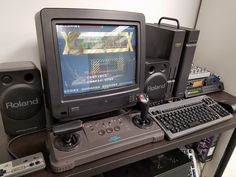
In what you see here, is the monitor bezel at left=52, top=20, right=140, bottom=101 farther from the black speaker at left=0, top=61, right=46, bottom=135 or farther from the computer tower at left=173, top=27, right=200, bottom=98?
the computer tower at left=173, top=27, right=200, bottom=98

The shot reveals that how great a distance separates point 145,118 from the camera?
0.78 meters

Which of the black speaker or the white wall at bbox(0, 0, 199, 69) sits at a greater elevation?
the white wall at bbox(0, 0, 199, 69)

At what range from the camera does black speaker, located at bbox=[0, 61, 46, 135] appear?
66 centimetres

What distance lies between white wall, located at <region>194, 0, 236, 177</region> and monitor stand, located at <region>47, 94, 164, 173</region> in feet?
2.39

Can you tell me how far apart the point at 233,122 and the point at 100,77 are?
69 cm

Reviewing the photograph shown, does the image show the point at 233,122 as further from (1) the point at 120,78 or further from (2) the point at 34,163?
(2) the point at 34,163

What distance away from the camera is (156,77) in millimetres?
900

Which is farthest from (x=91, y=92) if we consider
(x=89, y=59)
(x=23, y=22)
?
(x=23, y=22)

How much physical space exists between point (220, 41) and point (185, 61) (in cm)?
43

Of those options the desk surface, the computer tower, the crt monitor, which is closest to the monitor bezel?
the crt monitor

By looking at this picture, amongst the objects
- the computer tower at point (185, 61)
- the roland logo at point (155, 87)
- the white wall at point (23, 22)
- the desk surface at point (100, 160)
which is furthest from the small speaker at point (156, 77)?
the white wall at point (23, 22)

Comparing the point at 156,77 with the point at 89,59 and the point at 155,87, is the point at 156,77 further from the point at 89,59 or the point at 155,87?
the point at 89,59

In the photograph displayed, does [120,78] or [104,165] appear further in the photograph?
[120,78]

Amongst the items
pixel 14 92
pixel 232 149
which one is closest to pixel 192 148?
pixel 232 149
